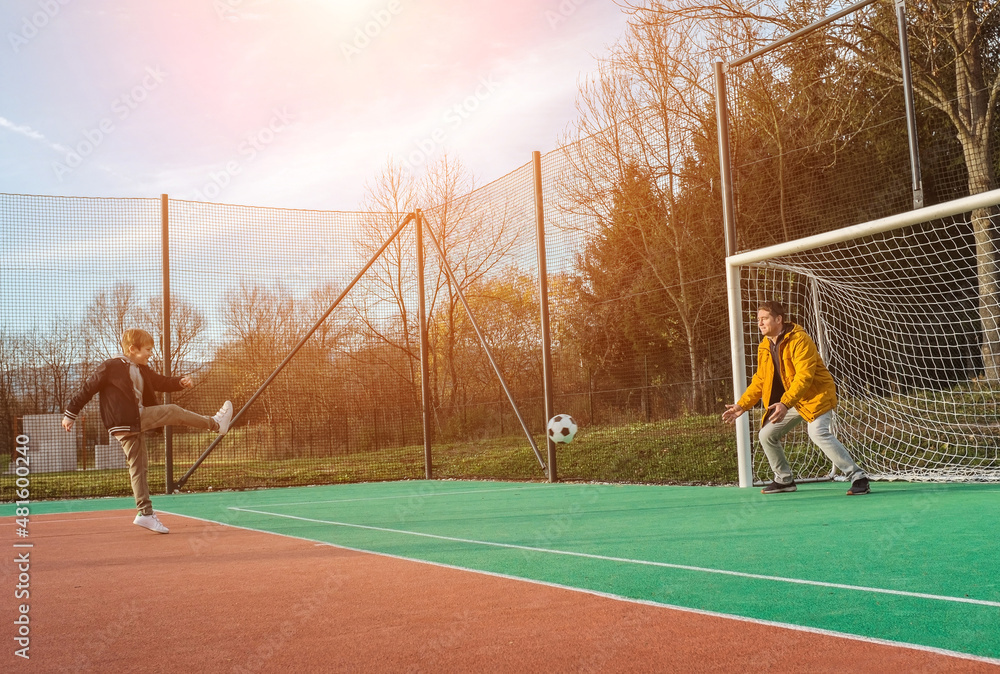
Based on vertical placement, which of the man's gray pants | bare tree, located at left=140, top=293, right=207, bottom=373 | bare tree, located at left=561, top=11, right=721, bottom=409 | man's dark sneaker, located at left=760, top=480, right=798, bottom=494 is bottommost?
man's dark sneaker, located at left=760, top=480, right=798, bottom=494

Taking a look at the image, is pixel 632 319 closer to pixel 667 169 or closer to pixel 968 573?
pixel 667 169

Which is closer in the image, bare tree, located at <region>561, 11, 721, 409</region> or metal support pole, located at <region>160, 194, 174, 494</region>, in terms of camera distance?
metal support pole, located at <region>160, 194, 174, 494</region>

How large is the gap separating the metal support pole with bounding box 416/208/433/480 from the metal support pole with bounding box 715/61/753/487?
5.10 meters

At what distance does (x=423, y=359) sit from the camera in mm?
12422

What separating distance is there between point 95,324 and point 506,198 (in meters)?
5.62

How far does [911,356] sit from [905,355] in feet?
0.19

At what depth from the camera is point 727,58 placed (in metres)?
14.2

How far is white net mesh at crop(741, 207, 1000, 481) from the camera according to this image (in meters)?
8.31

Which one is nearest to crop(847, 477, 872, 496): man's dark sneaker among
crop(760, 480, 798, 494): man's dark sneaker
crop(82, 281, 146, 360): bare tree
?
crop(760, 480, 798, 494): man's dark sneaker

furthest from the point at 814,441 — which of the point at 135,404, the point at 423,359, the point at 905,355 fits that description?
the point at 423,359

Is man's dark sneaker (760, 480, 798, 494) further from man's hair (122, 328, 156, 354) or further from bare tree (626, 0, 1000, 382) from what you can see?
bare tree (626, 0, 1000, 382)

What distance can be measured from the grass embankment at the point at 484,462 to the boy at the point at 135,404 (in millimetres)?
4871

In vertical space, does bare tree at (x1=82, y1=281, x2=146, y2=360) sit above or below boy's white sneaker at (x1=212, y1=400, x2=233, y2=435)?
above


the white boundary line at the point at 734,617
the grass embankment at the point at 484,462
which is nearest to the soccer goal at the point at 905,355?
the grass embankment at the point at 484,462
